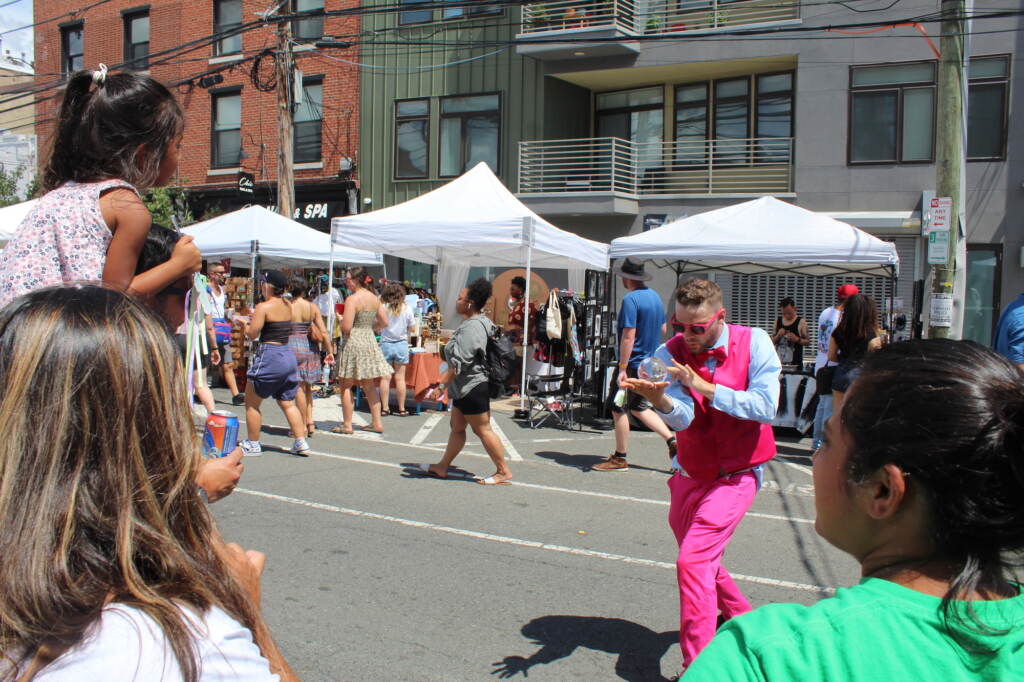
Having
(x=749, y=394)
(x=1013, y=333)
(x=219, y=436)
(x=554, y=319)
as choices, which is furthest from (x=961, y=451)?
(x=554, y=319)

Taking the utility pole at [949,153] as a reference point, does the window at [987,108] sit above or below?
above

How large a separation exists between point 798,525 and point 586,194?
12.4 m

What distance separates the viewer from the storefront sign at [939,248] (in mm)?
9742

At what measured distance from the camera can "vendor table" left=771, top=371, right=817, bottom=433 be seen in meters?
11.0

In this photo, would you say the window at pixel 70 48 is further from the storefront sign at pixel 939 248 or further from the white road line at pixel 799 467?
the storefront sign at pixel 939 248

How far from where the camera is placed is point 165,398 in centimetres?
135

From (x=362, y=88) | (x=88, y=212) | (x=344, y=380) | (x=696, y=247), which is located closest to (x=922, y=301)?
(x=696, y=247)

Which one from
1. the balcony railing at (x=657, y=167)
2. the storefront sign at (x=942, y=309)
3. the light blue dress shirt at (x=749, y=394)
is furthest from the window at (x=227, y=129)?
the light blue dress shirt at (x=749, y=394)

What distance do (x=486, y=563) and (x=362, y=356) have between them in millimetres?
5572

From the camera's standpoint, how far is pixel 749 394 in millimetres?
3914

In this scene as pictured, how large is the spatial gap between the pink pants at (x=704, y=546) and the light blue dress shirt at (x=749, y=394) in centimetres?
32

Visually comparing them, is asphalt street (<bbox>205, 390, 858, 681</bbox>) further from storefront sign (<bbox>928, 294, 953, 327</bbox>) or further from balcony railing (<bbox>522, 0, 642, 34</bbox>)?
balcony railing (<bbox>522, 0, 642, 34</bbox>)

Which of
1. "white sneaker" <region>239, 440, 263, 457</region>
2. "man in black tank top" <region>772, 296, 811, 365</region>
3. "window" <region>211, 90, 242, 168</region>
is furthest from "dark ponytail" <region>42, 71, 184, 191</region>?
"window" <region>211, 90, 242, 168</region>

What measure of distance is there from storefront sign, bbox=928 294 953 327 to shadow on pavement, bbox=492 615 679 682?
668cm
